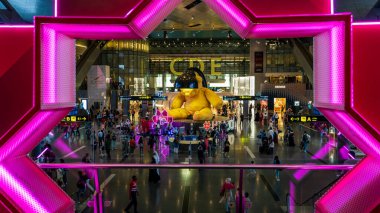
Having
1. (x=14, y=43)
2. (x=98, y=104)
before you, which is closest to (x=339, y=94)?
(x=14, y=43)

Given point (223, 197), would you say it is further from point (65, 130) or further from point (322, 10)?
point (65, 130)

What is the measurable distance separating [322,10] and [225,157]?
14.9 meters

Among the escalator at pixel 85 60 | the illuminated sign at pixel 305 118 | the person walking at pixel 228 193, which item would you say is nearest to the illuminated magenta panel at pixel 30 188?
the person walking at pixel 228 193

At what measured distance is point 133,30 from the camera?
12.3ft

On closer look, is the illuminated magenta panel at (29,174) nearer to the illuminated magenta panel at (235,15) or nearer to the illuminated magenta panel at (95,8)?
the illuminated magenta panel at (95,8)

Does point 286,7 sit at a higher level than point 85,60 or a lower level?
lower

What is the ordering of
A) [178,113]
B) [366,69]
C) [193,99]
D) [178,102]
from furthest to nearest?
[178,102] < [193,99] < [178,113] < [366,69]

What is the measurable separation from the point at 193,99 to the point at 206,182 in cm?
842

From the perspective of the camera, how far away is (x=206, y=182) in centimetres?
1321

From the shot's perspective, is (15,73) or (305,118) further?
(305,118)

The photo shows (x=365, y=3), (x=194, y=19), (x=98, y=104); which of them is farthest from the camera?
(x=98, y=104)

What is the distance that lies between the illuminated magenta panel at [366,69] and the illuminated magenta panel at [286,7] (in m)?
0.36

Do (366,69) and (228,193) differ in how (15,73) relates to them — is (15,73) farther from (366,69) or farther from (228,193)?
(228,193)

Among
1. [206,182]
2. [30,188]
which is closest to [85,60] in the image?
[206,182]
